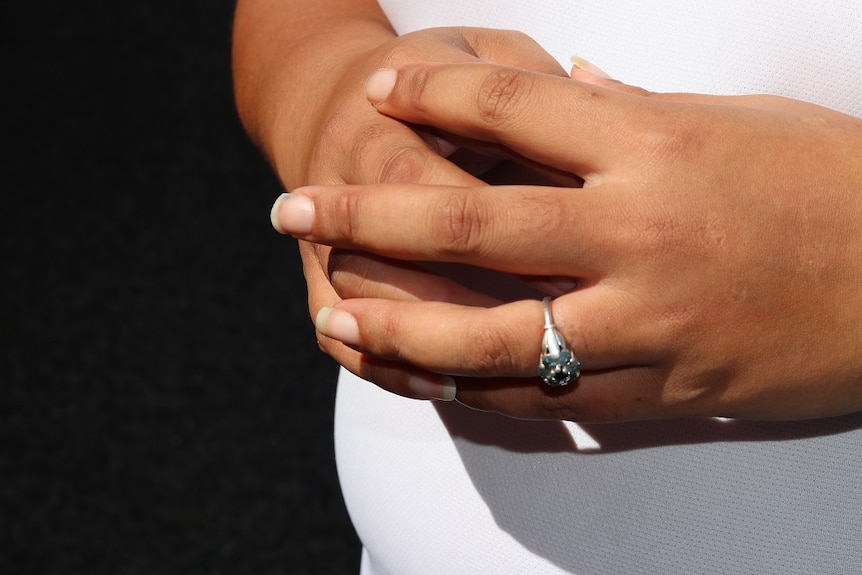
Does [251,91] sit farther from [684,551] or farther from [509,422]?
[684,551]

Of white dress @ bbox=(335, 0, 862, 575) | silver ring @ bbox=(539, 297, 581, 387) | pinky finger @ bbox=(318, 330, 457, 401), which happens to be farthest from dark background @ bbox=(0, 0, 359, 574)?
silver ring @ bbox=(539, 297, 581, 387)

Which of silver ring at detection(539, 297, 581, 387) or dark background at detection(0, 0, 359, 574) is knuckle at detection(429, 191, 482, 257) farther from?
dark background at detection(0, 0, 359, 574)

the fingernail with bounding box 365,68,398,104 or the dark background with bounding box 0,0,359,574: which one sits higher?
the fingernail with bounding box 365,68,398,104

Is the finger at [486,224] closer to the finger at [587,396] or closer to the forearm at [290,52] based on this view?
the finger at [587,396]

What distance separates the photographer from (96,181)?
76.1 inches

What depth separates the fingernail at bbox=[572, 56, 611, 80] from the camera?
624 millimetres

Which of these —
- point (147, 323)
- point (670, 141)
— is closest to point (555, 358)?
point (670, 141)

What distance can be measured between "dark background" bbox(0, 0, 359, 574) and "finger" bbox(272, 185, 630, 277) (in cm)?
102

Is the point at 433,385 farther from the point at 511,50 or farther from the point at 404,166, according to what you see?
the point at 511,50

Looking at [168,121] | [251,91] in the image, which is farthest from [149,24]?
[251,91]

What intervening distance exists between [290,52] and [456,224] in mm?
363

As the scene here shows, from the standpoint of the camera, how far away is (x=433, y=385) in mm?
584

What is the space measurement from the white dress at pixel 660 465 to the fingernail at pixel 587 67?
0.14 ft

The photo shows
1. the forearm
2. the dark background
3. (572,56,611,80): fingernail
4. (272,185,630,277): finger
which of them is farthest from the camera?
the dark background
